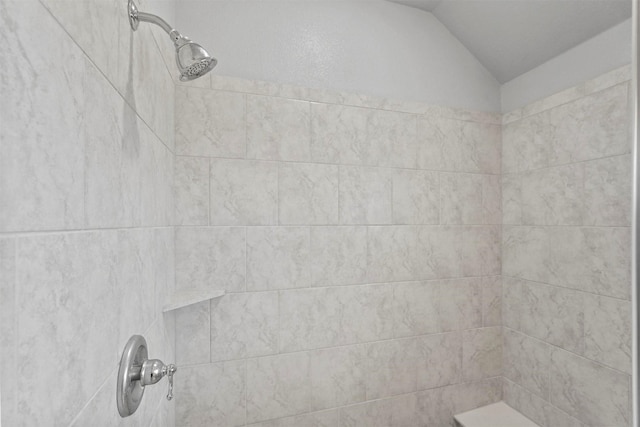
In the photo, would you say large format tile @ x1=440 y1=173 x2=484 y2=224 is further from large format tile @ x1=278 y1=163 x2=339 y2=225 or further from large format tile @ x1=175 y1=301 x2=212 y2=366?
large format tile @ x1=175 y1=301 x2=212 y2=366

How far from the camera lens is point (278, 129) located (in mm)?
1426

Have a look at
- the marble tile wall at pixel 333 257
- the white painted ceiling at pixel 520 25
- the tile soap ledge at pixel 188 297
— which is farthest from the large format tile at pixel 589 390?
the tile soap ledge at pixel 188 297

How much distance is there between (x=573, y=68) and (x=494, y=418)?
69.8 inches

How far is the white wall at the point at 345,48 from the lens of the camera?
1376 mm

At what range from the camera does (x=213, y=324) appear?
1.34m

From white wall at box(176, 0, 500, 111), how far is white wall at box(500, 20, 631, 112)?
0.37ft

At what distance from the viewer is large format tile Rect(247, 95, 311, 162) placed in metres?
1.40

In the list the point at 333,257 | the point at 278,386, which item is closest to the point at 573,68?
the point at 333,257

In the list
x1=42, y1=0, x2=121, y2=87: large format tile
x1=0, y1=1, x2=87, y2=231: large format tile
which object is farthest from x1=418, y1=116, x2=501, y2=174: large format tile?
x1=0, y1=1, x2=87, y2=231: large format tile

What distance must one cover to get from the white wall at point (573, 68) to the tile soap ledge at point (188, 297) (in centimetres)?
181

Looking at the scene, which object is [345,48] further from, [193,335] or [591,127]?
[193,335]

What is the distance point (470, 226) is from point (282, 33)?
137cm

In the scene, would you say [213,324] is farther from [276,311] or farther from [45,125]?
[45,125]

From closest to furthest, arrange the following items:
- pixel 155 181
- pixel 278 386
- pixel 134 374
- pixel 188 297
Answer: pixel 134 374, pixel 155 181, pixel 188 297, pixel 278 386
